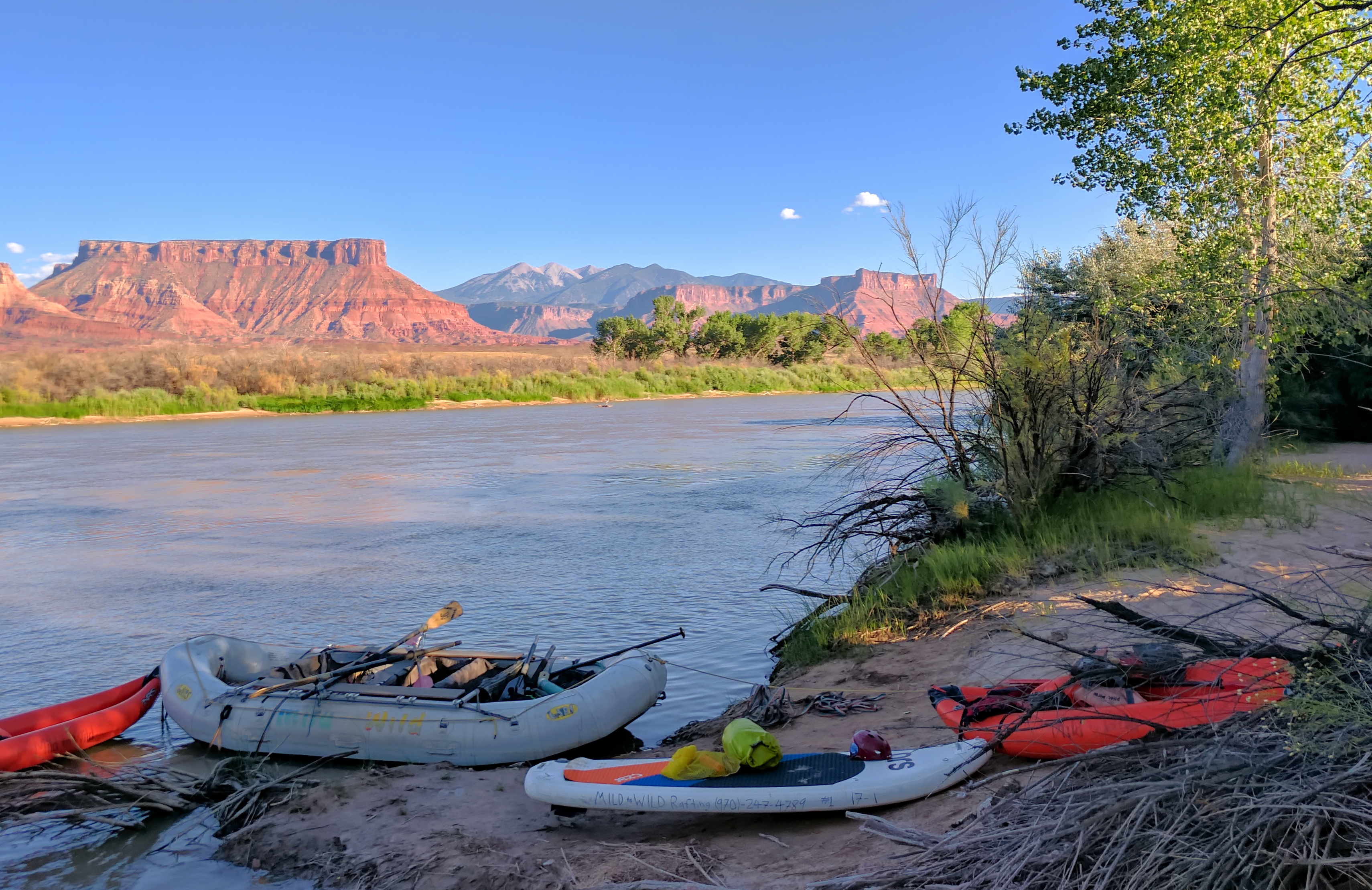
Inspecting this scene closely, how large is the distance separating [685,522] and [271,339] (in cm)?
17660

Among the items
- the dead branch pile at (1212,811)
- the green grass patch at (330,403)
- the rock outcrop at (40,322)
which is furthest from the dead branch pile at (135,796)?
the rock outcrop at (40,322)

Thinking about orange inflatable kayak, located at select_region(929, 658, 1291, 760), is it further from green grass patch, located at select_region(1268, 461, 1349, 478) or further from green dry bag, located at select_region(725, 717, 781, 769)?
green grass patch, located at select_region(1268, 461, 1349, 478)

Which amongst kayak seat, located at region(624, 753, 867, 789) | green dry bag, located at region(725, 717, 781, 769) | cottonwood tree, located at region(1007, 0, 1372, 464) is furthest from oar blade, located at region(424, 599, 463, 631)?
cottonwood tree, located at region(1007, 0, 1372, 464)

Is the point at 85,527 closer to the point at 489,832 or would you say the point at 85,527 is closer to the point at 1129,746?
the point at 489,832

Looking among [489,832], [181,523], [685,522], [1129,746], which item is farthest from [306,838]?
[181,523]

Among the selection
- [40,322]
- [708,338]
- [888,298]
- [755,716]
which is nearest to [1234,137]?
[888,298]

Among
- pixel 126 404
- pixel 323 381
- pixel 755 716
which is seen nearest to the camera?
pixel 755 716

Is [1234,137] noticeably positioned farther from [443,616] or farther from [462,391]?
[462,391]

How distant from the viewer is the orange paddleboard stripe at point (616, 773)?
5160 millimetres

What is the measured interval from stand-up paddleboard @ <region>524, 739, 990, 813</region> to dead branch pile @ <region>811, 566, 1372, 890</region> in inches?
40.4

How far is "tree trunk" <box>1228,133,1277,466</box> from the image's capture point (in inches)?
455

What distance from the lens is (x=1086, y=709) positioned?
4648 millimetres

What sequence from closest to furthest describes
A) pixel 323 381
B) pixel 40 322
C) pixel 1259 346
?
pixel 1259 346
pixel 323 381
pixel 40 322

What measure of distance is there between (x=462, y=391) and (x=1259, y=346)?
4801 cm
